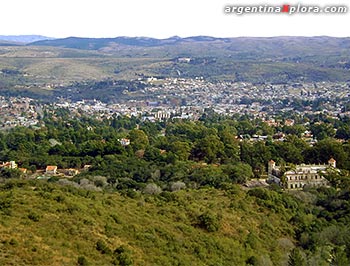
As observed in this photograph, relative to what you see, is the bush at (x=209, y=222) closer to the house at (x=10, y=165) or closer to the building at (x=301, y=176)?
the building at (x=301, y=176)

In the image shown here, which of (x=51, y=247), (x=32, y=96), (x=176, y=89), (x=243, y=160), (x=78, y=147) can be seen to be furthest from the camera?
(x=176, y=89)

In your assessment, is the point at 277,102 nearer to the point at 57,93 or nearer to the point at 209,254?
the point at 57,93

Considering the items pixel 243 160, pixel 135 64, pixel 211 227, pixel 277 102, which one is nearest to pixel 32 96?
pixel 277 102

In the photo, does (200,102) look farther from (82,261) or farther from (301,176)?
(82,261)

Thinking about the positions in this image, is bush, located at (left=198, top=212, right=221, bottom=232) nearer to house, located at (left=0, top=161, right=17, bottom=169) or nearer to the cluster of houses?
the cluster of houses

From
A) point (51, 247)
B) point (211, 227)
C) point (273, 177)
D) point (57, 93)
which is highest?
point (51, 247)

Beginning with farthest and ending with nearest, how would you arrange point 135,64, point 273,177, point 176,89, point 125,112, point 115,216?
point 135,64 → point 176,89 → point 125,112 → point 273,177 → point 115,216
